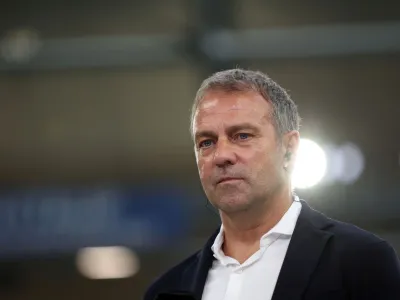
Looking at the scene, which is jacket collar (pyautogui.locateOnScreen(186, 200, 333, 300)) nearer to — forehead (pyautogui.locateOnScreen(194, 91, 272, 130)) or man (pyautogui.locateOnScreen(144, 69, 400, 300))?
man (pyautogui.locateOnScreen(144, 69, 400, 300))

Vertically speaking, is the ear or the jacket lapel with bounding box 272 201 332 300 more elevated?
the ear

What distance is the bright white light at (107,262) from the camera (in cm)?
429

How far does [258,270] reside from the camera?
1.15 m

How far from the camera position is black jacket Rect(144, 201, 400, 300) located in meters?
1.05

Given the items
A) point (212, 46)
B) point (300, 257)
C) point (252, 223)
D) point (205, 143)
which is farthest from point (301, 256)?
point (212, 46)

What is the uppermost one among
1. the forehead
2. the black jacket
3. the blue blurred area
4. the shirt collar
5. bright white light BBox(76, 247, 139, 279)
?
the forehead

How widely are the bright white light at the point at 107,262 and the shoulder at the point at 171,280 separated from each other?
2982 mm

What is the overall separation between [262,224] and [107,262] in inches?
136

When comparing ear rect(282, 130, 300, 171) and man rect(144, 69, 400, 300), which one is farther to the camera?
ear rect(282, 130, 300, 171)

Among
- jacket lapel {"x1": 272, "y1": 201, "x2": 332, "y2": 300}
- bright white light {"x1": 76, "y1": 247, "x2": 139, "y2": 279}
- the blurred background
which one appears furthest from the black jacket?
bright white light {"x1": 76, "y1": 247, "x2": 139, "y2": 279}

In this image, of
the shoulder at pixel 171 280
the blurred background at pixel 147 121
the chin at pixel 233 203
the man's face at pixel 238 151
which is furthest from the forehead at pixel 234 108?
the blurred background at pixel 147 121

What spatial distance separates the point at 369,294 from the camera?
1039 mm

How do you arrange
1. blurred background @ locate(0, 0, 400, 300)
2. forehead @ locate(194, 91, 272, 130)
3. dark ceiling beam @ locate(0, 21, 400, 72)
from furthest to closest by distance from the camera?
blurred background @ locate(0, 0, 400, 300) → dark ceiling beam @ locate(0, 21, 400, 72) → forehead @ locate(194, 91, 272, 130)

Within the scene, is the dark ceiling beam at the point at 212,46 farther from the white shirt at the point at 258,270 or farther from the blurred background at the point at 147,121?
the white shirt at the point at 258,270
